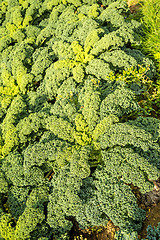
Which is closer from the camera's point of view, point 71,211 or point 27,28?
point 71,211

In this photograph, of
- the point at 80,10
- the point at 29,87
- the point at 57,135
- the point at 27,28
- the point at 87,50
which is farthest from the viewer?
the point at 27,28

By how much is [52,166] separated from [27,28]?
18.8ft

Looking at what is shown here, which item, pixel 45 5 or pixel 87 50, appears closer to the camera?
pixel 87 50

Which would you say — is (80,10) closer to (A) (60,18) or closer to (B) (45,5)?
(A) (60,18)

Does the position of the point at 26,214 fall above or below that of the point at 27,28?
below

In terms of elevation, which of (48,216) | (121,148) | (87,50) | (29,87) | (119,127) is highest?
(87,50)

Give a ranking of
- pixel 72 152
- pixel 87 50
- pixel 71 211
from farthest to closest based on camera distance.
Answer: pixel 87 50
pixel 72 152
pixel 71 211

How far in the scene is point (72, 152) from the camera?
4.25 meters

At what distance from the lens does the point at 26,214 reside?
3916mm

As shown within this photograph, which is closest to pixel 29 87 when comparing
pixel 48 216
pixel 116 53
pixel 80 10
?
pixel 116 53

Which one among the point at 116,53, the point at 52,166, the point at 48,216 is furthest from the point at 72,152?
the point at 116,53

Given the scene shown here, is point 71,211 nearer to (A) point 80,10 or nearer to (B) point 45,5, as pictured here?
(A) point 80,10

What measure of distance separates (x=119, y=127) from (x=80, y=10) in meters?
5.15

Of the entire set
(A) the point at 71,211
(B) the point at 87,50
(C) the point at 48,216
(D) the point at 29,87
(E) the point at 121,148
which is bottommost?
(C) the point at 48,216
